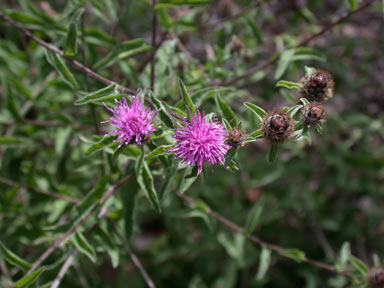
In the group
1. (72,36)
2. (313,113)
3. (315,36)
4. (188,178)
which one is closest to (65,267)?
(188,178)

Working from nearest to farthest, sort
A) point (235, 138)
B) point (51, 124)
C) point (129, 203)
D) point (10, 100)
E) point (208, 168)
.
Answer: point (235, 138) → point (129, 203) → point (10, 100) → point (51, 124) → point (208, 168)

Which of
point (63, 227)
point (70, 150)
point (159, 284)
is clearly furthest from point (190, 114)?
point (159, 284)

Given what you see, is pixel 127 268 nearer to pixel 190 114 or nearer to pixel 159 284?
pixel 159 284

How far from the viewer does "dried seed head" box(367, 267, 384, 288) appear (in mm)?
3060

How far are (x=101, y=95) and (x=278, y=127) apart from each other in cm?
135

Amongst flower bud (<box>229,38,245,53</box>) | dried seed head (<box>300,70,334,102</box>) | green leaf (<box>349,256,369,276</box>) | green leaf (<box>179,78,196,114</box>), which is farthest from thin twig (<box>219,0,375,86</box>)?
green leaf (<box>349,256,369,276</box>)

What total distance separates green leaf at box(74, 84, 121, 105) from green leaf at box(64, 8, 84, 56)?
0.62 m

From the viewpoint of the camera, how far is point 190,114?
8.50 feet

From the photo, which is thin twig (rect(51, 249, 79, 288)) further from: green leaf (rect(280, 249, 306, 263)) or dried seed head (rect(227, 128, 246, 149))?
green leaf (rect(280, 249, 306, 263))

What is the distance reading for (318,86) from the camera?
2.73 m

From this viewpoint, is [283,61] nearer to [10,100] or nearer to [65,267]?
[65,267]

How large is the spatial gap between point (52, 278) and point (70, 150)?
2.01m

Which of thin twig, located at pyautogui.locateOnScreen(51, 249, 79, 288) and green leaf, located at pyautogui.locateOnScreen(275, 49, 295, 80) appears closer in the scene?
thin twig, located at pyautogui.locateOnScreen(51, 249, 79, 288)

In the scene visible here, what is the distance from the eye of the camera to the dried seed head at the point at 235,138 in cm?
243
